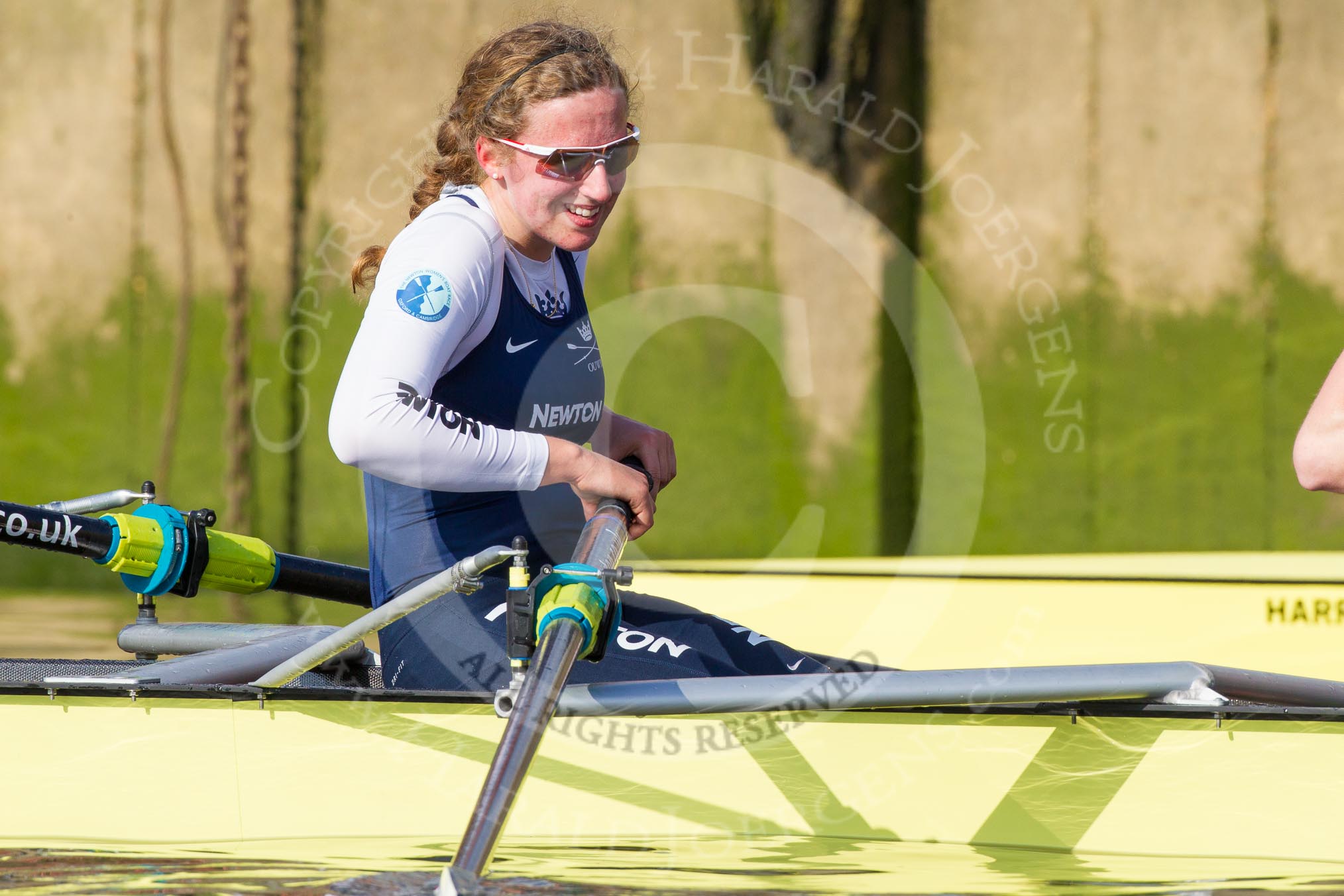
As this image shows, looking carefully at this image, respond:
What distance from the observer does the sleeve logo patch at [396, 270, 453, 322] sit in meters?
1.80

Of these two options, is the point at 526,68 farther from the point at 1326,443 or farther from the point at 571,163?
the point at 1326,443

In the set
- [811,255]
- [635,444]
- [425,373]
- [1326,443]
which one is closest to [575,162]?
[425,373]

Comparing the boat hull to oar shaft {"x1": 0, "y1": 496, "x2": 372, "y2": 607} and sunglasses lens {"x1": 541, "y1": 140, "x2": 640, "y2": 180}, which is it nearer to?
oar shaft {"x1": 0, "y1": 496, "x2": 372, "y2": 607}

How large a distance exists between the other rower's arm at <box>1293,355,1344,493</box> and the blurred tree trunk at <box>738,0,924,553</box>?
4646 millimetres

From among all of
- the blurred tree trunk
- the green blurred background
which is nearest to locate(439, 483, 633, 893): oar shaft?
the green blurred background

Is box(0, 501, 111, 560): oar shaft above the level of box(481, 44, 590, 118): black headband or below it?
below

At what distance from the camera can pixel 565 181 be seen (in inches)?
78.5

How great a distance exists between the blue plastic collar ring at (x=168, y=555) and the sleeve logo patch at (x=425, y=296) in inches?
37.9

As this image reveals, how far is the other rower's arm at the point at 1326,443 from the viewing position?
1582 mm

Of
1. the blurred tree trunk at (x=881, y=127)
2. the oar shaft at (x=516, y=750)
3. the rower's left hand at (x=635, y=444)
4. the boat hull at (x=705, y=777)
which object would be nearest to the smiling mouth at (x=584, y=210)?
the rower's left hand at (x=635, y=444)

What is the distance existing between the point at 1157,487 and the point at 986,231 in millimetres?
1379

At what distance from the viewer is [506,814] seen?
1.79 meters

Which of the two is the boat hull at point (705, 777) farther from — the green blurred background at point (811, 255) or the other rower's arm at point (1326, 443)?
the green blurred background at point (811, 255)

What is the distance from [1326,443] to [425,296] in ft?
3.49
